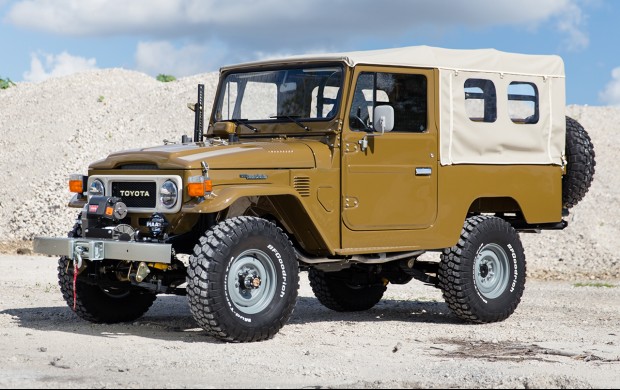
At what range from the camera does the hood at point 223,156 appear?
31.5ft

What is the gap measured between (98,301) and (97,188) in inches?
49.9

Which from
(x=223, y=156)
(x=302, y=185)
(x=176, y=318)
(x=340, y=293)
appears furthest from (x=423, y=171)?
(x=176, y=318)

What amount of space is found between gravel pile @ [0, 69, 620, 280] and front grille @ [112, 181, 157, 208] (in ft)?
42.4

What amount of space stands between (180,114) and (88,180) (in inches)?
1018

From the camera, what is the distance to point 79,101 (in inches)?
1503

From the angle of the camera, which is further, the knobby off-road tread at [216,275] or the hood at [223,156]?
the hood at [223,156]

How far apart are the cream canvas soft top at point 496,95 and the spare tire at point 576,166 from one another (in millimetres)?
183

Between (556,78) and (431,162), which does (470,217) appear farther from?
(556,78)

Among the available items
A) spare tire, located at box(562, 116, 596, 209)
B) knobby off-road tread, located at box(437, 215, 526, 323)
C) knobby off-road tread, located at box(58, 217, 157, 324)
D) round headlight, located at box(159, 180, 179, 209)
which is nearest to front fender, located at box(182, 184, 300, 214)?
round headlight, located at box(159, 180, 179, 209)

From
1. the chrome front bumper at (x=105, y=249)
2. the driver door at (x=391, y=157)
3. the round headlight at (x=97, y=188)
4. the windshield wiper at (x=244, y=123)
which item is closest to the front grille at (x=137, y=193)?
the round headlight at (x=97, y=188)

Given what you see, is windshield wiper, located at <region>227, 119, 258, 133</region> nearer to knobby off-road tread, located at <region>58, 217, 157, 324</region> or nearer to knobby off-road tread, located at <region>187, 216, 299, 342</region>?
knobby off-road tread, located at <region>187, 216, 299, 342</region>

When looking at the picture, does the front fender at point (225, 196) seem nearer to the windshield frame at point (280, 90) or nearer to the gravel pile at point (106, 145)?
the windshield frame at point (280, 90)

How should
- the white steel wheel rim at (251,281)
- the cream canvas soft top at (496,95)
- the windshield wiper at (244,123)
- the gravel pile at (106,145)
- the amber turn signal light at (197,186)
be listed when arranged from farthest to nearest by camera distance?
the gravel pile at (106,145), the cream canvas soft top at (496,95), the windshield wiper at (244,123), the white steel wheel rim at (251,281), the amber turn signal light at (197,186)

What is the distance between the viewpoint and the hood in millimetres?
9594
